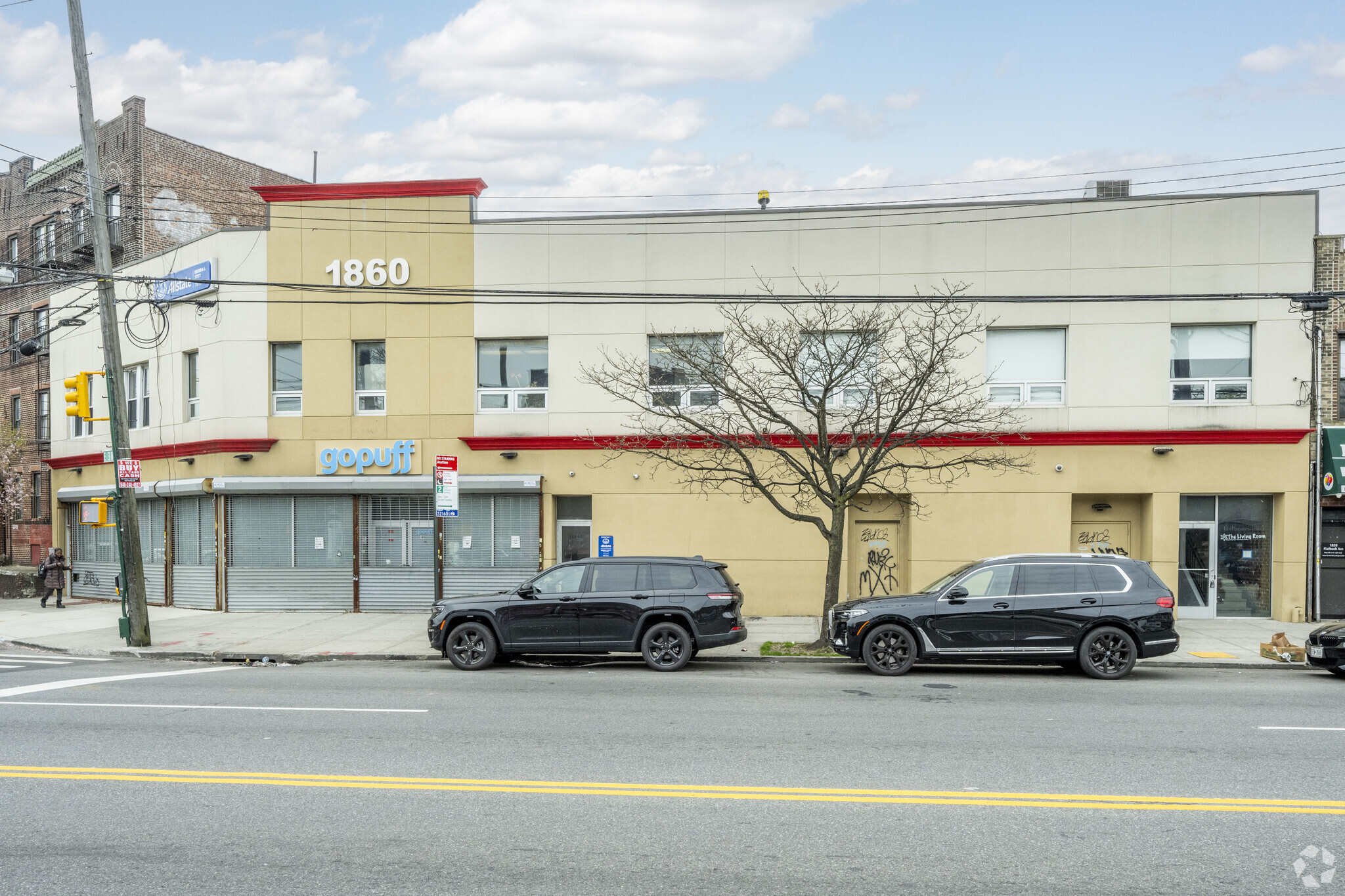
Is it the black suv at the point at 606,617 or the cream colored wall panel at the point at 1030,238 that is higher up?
the cream colored wall panel at the point at 1030,238

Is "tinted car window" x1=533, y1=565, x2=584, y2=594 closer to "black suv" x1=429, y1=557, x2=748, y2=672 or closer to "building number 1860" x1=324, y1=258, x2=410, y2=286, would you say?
"black suv" x1=429, y1=557, x2=748, y2=672

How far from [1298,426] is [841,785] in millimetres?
15217

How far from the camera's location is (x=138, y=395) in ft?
76.6

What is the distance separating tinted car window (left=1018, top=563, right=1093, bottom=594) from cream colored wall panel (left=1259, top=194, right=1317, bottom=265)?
30.5 ft

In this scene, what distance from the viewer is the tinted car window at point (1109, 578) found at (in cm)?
1250

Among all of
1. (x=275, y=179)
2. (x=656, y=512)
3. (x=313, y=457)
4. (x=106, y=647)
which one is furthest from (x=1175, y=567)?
(x=275, y=179)

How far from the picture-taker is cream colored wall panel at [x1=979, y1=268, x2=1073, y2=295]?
725 inches

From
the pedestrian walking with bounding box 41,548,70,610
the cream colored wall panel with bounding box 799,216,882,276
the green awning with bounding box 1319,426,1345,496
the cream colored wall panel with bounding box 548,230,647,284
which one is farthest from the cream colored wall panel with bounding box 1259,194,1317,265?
the pedestrian walking with bounding box 41,548,70,610

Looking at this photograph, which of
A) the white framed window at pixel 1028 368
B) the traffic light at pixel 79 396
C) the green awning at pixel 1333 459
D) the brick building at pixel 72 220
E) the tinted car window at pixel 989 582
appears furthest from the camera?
the brick building at pixel 72 220

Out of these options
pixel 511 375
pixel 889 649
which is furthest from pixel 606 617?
pixel 511 375

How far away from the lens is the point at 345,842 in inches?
229

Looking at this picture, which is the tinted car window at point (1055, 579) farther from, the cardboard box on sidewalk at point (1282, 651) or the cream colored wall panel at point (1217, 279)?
the cream colored wall panel at point (1217, 279)

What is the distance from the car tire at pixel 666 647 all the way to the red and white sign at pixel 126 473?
9186 millimetres

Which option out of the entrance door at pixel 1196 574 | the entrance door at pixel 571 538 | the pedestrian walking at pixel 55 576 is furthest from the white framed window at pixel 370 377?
the entrance door at pixel 1196 574
